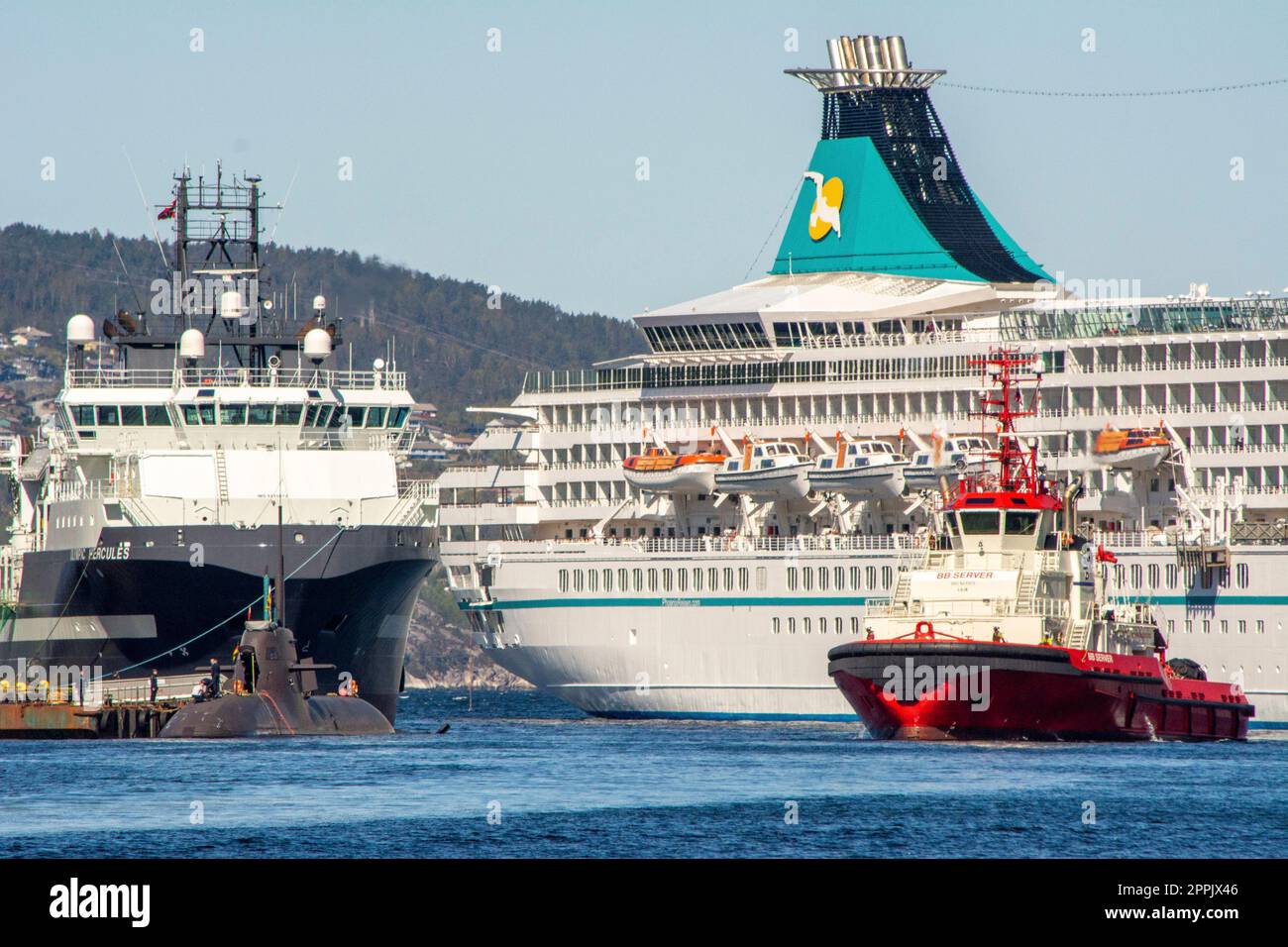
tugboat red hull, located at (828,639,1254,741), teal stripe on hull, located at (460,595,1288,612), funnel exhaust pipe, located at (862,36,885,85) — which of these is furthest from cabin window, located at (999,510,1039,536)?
funnel exhaust pipe, located at (862,36,885,85)

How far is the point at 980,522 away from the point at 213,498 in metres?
22.4

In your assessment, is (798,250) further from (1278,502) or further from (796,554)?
(1278,502)

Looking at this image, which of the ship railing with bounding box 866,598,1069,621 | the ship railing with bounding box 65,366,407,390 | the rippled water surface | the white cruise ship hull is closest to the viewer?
the rippled water surface

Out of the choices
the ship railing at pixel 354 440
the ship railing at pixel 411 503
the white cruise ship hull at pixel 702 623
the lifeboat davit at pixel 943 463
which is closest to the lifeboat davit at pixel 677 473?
the white cruise ship hull at pixel 702 623

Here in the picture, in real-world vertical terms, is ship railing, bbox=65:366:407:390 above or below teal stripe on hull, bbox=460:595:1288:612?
above

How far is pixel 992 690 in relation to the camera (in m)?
70.5

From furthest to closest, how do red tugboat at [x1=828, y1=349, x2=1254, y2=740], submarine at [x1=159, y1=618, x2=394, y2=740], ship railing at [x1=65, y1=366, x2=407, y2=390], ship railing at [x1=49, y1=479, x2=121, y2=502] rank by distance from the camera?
ship railing at [x1=65, y1=366, x2=407, y2=390] < ship railing at [x1=49, y1=479, x2=121, y2=502] < red tugboat at [x1=828, y1=349, x2=1254, y2=740] < submarine at [x1=159, y1=618, x2=394, y2=740]

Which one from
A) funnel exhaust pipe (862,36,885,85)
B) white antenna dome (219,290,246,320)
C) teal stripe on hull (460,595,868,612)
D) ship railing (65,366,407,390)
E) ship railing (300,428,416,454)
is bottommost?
teal stripe on hull (460,595,868,612)

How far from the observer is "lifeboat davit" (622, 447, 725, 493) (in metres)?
101

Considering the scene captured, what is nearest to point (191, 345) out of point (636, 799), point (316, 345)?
point (316, 345)

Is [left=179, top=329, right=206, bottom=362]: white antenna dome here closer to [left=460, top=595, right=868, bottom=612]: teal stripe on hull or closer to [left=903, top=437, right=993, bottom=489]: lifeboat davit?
[left=460, top=595, right=868, bottom=612]: teal stripe on hull

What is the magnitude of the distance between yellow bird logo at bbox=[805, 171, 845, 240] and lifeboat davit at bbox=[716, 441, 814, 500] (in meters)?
12.5

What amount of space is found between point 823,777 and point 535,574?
42488mm

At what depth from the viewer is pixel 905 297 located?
339 feet
